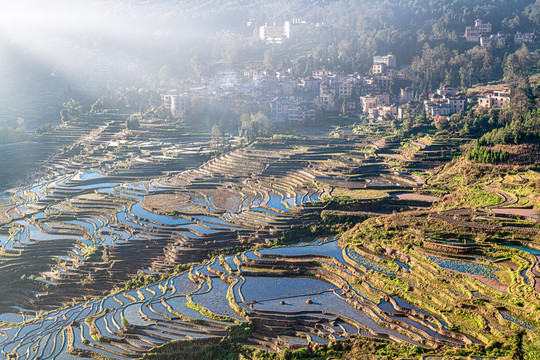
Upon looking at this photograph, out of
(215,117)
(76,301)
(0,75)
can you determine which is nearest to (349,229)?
(76,301)

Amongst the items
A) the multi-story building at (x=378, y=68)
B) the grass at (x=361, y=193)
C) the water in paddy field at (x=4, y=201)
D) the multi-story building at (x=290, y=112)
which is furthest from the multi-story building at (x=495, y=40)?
the water in paddy field at (x=4, y=201)

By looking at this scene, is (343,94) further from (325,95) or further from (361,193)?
(361,193)

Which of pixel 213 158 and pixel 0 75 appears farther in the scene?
pixel 0 75

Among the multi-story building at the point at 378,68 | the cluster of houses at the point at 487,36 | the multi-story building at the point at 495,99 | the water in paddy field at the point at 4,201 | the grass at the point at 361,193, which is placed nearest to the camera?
the grass at the point at 361,193

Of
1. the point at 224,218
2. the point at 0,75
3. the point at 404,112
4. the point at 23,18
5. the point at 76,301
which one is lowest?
the point at 76,301

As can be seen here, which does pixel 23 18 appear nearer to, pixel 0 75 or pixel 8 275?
pixel 0 75

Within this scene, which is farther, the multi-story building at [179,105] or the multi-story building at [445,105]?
the multi-story building at [179,105]

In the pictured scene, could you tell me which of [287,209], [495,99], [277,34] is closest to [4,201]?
[287,209]

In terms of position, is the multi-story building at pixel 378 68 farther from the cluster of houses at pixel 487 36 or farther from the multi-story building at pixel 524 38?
the multi-story building at pixel 524 38
